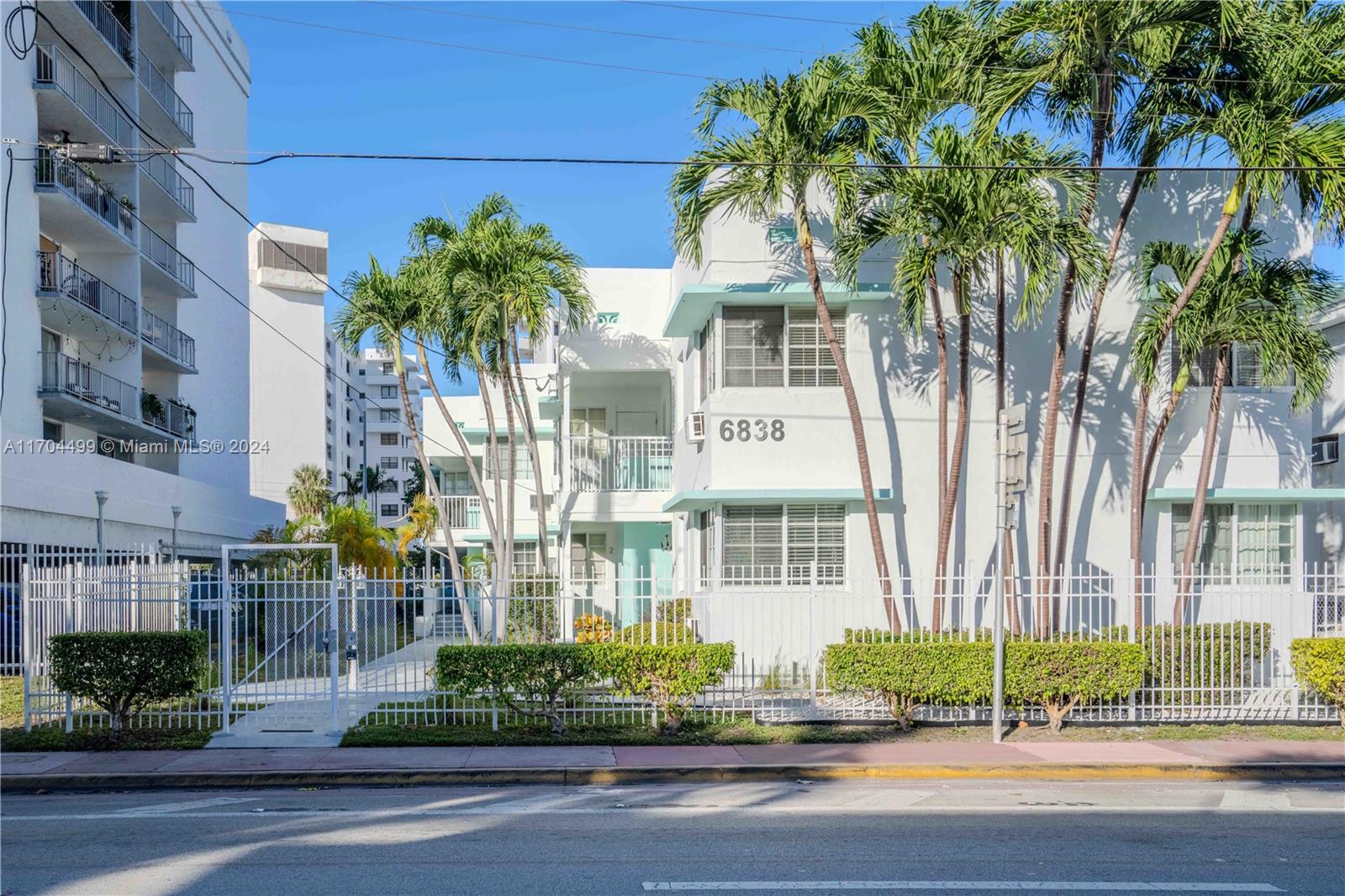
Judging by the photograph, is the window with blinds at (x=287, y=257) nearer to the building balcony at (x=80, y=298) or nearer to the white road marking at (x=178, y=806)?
the building balcony at (x=80, y=298)

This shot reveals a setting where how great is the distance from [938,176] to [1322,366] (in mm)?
6663

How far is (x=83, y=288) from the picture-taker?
28891mm

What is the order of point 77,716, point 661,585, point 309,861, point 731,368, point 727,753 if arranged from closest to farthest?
point 309,861 → point 727,753 → point 77,716 → point 731,368 → point 661,585

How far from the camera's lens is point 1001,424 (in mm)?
13773

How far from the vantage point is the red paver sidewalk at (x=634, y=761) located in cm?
1211

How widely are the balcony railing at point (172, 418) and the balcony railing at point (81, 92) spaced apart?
7104mm

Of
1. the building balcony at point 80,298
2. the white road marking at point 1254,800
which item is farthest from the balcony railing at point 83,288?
the white road marking at point 1254,800

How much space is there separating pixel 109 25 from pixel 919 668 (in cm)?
2699

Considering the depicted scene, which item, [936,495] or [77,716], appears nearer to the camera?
[77,716]

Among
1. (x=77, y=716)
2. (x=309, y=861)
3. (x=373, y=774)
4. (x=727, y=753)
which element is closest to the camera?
(x=309, y=861)

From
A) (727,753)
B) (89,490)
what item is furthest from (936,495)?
(89,490)

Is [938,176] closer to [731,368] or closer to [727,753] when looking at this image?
[731,368]

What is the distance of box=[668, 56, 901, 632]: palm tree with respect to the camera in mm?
15742

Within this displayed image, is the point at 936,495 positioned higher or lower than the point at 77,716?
higher
